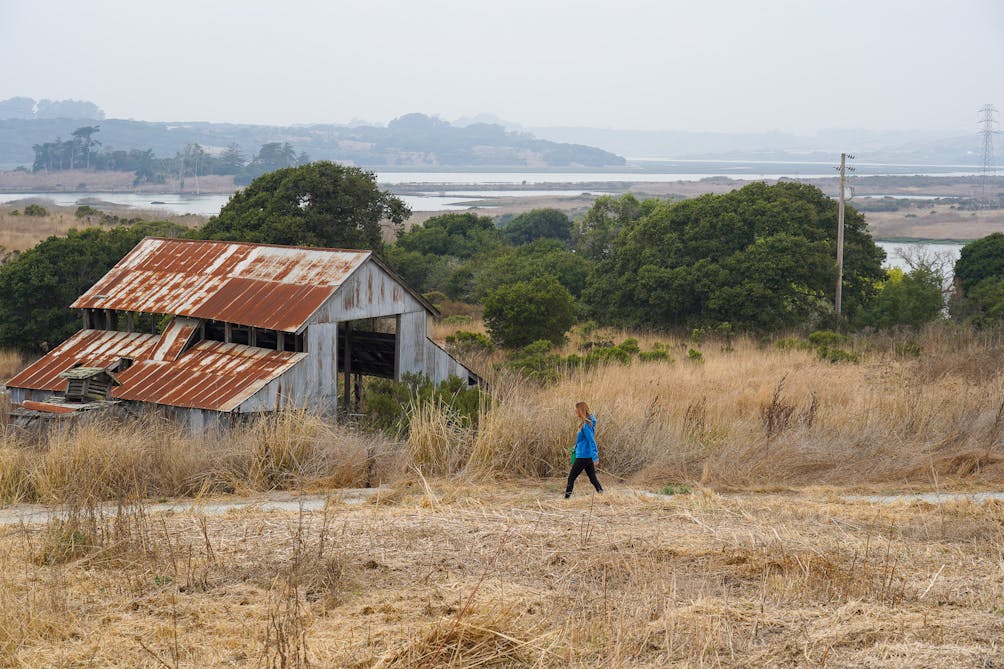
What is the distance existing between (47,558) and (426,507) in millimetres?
3365

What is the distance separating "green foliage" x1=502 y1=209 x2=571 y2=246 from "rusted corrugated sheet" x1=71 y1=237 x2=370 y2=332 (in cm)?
4651

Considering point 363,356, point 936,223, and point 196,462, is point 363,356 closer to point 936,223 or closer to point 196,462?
point 196,462

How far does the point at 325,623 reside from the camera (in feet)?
21.1

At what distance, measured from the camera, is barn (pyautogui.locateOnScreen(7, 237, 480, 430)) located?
59.4ft

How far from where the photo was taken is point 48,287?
33.2m

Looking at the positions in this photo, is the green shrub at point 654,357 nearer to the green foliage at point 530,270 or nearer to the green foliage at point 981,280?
the green foliage at point 981,280

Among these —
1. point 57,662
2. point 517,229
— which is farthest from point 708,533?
point 517,229

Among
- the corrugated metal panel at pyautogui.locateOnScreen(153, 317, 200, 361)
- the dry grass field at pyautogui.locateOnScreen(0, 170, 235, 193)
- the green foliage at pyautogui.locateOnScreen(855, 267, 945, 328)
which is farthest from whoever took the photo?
the dry grass field at pyautogui.locateOnScreen(0, 170, 235, 193)

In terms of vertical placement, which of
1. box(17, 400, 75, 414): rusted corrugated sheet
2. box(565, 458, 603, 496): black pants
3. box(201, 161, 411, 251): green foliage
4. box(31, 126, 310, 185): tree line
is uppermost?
box(31, 126, 310, 185): tree line

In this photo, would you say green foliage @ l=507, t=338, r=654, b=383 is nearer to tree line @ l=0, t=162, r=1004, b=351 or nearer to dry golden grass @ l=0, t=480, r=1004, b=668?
tree line @ l=0, t=162, r=1004, b=351

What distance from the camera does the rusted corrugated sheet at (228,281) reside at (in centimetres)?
1917

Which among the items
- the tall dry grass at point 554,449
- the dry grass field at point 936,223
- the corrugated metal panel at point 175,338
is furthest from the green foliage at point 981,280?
the dry grass field at point 936,223

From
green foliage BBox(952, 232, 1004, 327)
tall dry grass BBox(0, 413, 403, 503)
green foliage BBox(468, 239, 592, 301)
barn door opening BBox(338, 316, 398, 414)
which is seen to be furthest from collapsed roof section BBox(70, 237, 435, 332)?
green foliage BBox(952, 232, 1004, 327)

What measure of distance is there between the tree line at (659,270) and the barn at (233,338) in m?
9.75
